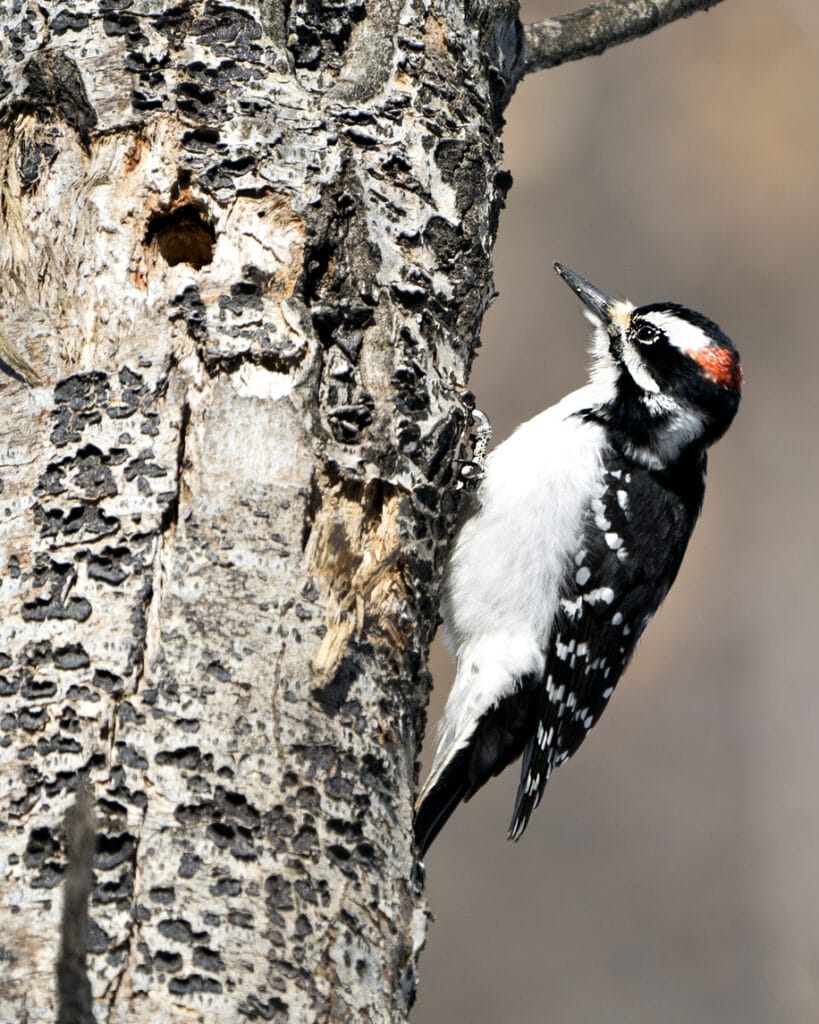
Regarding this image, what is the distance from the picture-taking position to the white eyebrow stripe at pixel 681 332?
3723mm

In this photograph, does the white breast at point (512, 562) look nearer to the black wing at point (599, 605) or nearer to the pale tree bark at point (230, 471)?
the black wing at point (599, 605)

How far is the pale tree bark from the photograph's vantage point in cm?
179

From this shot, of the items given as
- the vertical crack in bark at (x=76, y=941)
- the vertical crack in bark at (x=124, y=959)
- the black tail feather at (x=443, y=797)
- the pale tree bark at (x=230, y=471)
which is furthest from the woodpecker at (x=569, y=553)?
the vertical crack in bark at (x=76, y=941)

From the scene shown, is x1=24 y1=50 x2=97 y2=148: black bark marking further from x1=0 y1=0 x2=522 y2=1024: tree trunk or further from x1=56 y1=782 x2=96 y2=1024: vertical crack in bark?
x1=56 y1=782 x2=96 y2=1024: vertical crack in bark

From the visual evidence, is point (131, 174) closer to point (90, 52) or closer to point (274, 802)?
point (90, 52)

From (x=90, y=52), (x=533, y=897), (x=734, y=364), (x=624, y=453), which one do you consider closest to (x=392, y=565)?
(x=90, y=52)

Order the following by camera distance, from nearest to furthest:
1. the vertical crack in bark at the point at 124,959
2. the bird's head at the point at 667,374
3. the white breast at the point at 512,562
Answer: the vertical crack in bark at the point at 124,959 → the white breast at the point at 512,562 → the bird's head at the point at 667,374

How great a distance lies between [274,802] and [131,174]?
1.10 metres

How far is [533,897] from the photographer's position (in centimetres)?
531

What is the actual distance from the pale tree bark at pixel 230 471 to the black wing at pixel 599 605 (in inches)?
42.7

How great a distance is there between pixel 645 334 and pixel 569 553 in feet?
2.21

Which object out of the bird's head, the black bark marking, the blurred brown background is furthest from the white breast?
the blurred brown background

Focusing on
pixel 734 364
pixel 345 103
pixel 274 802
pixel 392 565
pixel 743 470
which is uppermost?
pixel 743 470

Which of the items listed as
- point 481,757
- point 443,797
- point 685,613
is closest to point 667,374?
point 481,757
